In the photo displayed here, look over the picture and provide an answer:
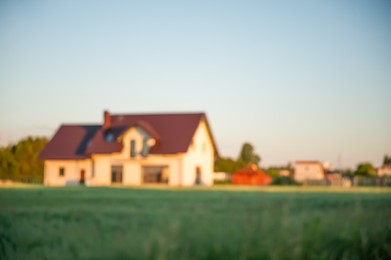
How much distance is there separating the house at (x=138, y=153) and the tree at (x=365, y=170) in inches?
383

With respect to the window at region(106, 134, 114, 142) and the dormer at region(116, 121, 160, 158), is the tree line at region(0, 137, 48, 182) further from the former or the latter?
the dormer at region(116, 121, 160, 158)

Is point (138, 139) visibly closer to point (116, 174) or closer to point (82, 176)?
point (116, 174)

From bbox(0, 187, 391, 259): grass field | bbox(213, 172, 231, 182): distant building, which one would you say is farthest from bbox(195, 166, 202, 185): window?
bbox(0, 187, 391, 259): grass field

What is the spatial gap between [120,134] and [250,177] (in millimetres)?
8890

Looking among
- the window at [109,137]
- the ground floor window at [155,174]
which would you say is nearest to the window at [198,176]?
the ground floor window at [155,174]

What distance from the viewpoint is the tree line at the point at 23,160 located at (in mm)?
31422

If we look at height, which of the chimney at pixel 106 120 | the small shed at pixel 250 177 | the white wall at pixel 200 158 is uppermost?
the chimney at pixel 106 120

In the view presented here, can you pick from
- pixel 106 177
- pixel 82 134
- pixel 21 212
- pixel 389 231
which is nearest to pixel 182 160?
pixel 106 177

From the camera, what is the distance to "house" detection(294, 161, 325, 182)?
38.2 meters

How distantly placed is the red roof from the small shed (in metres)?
3.57

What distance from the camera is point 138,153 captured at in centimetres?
3316

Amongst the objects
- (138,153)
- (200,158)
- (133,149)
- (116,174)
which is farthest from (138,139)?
(200,158)

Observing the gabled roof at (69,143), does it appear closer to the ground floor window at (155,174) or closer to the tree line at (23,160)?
the tree line at (23,160)

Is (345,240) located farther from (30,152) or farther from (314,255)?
(30,152)
